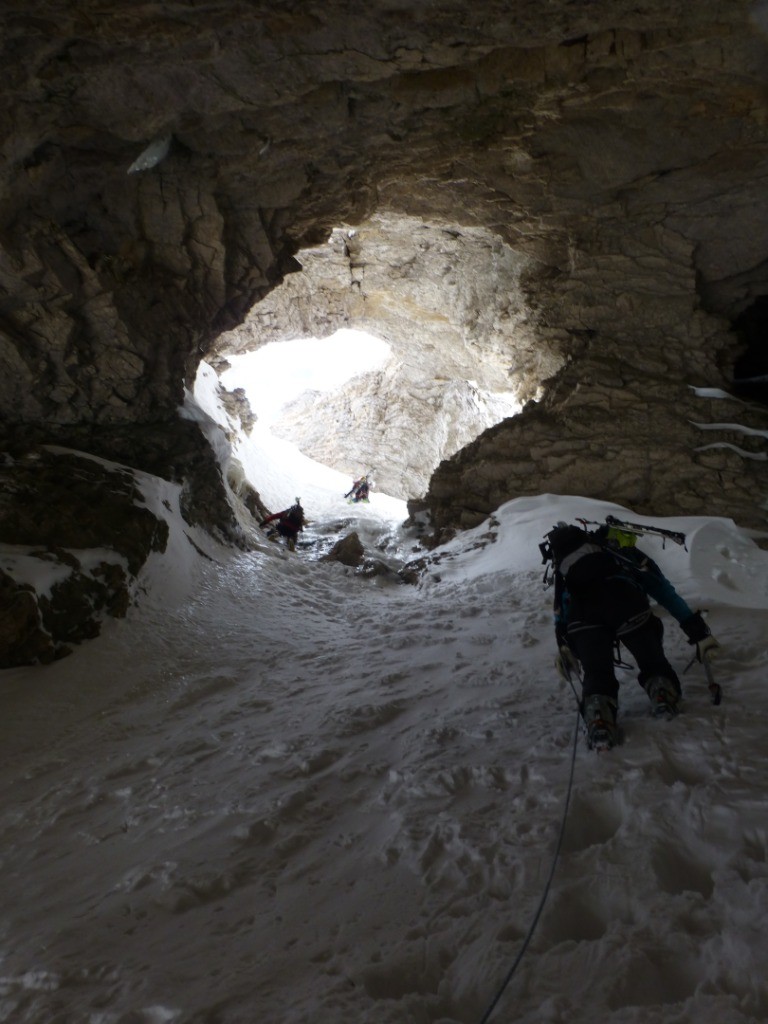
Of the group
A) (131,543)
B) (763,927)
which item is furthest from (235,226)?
(763,927)

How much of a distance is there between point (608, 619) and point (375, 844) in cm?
243

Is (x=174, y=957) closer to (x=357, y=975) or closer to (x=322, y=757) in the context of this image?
(x=357, y=975)

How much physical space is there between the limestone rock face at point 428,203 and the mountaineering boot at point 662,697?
7.36 metres

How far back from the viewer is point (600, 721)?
3.62 meters

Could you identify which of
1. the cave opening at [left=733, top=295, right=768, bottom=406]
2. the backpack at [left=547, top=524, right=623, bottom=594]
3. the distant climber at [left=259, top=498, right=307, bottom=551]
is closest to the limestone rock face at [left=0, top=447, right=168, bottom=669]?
the distant climber at [left=259, top=498, right=307, bottom=551]

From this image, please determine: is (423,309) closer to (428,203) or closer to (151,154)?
(428,203)

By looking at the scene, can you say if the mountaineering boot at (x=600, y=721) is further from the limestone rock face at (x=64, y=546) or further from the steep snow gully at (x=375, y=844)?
the limestone rock face at (x=64, y=546)

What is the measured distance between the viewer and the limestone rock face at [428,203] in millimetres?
6656

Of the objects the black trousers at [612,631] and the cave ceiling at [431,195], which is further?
the cave ceiling at [431,195]

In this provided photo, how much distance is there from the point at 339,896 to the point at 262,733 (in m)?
2.07

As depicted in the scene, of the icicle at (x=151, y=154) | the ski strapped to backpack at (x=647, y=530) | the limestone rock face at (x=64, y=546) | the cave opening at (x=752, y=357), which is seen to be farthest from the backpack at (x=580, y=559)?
the cave opening at (x=752, y=357)

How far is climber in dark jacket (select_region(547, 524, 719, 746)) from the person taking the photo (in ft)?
13.0

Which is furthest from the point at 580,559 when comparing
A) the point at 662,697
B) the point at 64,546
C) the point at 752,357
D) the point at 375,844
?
the point at 752,357

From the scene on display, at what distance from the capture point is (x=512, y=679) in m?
5.16
